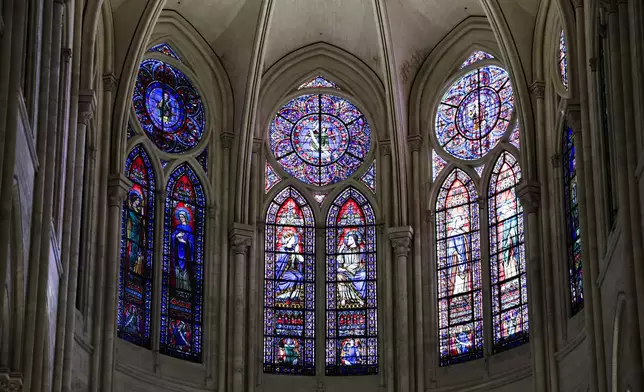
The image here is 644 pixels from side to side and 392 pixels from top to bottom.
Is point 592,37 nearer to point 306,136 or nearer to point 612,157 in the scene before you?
point 612,157

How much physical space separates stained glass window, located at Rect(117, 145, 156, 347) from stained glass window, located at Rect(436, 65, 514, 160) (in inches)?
217

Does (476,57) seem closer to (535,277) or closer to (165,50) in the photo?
(535,277)

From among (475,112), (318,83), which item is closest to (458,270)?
(475,112)

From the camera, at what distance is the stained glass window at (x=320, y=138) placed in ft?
96.2

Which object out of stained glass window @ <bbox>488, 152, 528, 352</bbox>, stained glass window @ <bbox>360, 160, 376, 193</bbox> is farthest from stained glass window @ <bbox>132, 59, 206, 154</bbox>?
stained glass window @ <bbox>488, 152, 528, 352</bbox>

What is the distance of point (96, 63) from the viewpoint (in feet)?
84.0

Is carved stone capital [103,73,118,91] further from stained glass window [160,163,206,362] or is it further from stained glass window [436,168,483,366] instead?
stained glass window [436,168,483,366]

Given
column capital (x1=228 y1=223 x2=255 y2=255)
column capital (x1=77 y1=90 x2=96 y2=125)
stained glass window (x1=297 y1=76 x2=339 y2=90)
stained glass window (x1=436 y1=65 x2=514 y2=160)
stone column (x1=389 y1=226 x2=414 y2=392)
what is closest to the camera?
column capital (x1=77 y1=90 x2=96 y2=125)

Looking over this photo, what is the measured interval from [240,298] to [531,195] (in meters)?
5.42

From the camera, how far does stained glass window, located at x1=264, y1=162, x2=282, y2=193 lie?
28.9 meters

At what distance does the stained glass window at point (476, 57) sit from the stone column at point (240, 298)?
5040 millimetres

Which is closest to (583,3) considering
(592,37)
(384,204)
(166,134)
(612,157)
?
(592,37)

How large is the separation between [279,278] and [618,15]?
10.4 m

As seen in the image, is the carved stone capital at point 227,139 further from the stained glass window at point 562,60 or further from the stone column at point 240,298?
the stained glass window at point 562,60
